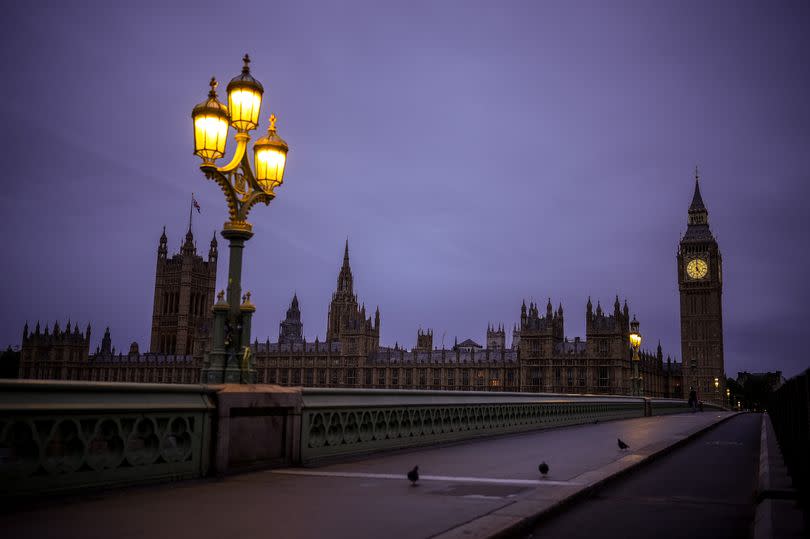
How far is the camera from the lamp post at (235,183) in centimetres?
1041

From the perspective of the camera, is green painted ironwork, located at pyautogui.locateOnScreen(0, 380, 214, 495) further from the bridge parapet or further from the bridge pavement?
the bridge pavement

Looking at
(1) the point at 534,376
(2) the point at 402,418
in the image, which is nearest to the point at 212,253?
(1) the point at 534,376

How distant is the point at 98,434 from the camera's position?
7.49 metres

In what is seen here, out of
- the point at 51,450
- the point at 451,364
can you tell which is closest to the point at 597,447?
the point at 51,450

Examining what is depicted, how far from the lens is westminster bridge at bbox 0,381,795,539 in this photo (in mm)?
6309

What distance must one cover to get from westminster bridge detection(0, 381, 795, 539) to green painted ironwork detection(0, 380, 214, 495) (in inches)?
0.5

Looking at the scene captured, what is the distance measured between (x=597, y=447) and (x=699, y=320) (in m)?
134

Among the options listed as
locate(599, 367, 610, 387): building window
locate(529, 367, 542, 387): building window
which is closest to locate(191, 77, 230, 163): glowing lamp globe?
locate(599, 367, 610, 387): building window

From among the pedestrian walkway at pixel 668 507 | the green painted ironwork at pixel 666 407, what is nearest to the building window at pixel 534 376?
the green painted ironwork at pixel 666 407

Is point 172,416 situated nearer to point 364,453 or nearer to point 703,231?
point 364,453

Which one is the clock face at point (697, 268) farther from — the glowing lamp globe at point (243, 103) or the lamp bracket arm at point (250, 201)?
the glowing lamp globe at point (243, 103)

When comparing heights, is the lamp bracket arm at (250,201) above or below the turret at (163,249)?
below

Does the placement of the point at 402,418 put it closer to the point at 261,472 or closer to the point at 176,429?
the point at 261,472

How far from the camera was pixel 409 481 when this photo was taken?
9.07 m
